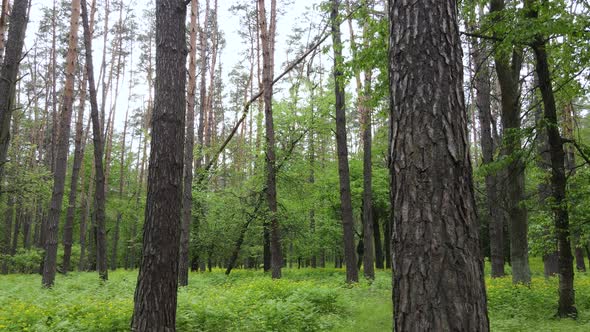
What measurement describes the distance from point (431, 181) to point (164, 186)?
394cm

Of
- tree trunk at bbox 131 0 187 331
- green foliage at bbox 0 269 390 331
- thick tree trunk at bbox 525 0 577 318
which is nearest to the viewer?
tree trunk at bbox 131 0 187 331

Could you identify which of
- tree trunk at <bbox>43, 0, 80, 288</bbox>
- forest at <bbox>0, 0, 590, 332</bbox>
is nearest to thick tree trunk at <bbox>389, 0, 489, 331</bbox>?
forest at <bbox>0, 0, 590, 332</bbox>

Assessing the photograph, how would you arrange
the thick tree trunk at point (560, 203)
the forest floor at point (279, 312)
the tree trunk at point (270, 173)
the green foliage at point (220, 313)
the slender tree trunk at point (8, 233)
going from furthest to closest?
the slender tree trunk at point (8, 233) < the tree trunk at point (270, 173) < the thick tree trunk at point (560, 203) < the forest floor at point (279, 312) < the green foliage at point (220, 313)

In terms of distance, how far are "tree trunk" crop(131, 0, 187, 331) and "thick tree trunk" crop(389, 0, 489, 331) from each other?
3.67 metres

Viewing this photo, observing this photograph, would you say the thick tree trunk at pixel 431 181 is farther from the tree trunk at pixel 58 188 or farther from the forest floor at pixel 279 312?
the tree trunk at pixel 58 188

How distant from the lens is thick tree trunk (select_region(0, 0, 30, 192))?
6477 mm

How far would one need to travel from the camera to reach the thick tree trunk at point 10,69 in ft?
21.2

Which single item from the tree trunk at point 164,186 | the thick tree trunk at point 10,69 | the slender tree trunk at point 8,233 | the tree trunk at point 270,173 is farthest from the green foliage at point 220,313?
the slender tree trunk at point 8,233

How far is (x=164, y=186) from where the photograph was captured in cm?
542

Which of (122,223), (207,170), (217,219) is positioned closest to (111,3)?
(207,170)

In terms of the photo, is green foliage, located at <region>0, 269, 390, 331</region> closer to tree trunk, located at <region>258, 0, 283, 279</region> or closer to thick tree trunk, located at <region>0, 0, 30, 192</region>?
thick tree trunk, located at <region>0, 0, 30, 192</region>

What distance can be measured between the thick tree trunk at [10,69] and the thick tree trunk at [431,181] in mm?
6470

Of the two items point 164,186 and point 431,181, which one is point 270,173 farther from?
point 431,181

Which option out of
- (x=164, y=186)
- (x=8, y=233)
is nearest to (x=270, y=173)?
(x=164, y=186)
